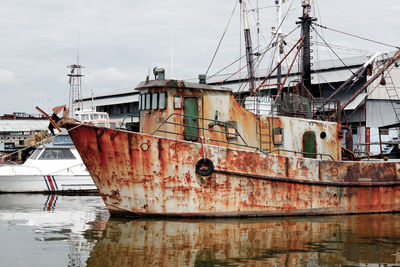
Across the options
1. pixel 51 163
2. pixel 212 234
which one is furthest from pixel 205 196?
pixel 51 163

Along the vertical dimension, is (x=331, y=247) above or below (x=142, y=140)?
below

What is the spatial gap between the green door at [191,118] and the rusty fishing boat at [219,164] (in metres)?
0.03

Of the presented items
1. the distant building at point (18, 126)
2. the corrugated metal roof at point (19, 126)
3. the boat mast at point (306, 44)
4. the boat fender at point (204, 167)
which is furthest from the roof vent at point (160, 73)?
the corrugated metal roof at point (19, 126)

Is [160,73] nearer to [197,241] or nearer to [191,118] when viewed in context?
[191,118]

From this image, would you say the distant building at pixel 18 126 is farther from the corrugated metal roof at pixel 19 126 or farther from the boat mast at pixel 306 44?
the boat mast at pixel 306 44

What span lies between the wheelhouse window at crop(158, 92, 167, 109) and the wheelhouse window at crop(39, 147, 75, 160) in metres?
10.4

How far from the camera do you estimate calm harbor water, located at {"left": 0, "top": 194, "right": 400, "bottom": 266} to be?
9.56 metres

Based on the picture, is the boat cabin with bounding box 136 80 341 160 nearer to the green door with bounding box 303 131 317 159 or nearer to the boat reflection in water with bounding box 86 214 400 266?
the green door with bounding box 303 131 317 159

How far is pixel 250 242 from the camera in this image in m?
11.2

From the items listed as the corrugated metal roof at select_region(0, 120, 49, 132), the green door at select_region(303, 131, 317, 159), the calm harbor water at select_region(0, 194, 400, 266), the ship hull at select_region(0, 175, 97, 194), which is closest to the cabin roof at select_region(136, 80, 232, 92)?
the green door at select_region(303, 131, 317, 159)

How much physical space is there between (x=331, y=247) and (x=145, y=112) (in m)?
6.88

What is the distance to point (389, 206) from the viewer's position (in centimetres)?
1609

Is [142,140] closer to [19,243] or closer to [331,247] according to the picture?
[19,243]

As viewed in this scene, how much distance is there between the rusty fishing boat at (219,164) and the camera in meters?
13.7
